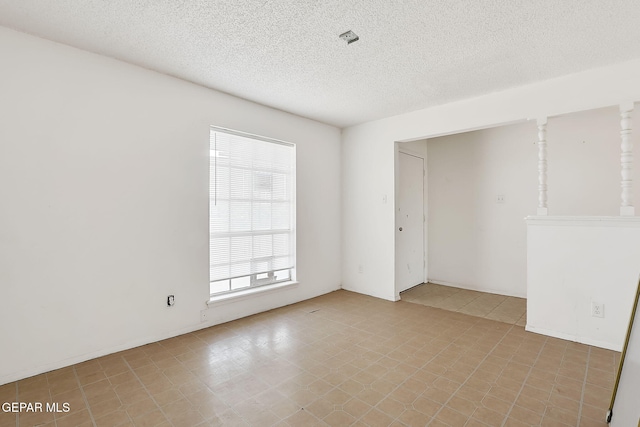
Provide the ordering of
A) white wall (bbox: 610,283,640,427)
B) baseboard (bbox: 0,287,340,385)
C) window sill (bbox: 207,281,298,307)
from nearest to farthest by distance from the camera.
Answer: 1. white wall (bbox: 610,283,640,427)
2. baseboard (bbox: 0,287,340,385)
3. window sill (bbox: 207,281,298,307)

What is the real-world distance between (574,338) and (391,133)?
3.27 metres

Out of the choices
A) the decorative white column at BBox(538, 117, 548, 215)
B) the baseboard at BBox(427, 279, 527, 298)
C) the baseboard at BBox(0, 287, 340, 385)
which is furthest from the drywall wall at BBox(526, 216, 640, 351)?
the baseboard at BBox(0, 287, 340, 385)

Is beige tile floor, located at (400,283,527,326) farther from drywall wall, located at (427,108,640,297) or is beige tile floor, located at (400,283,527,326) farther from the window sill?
the window sill

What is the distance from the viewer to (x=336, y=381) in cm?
229

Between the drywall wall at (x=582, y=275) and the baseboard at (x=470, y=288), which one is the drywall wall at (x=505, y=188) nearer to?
the baseboard at (x=470, y=288)

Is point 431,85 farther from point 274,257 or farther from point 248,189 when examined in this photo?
point 274,257

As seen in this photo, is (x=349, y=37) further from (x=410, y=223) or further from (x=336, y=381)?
(x=410, y=223)

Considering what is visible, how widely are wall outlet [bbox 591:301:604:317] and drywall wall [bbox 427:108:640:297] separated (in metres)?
1.50

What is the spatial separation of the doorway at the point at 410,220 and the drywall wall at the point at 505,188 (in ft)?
0.80

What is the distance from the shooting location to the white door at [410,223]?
4758 mm

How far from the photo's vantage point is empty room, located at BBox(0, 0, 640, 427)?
208 cm

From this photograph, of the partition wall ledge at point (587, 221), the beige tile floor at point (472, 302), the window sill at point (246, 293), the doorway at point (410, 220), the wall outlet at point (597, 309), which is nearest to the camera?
the partition wall ledge at point (587, 221)

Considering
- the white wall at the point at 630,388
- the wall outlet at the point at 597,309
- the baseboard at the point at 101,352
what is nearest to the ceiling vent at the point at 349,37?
the white wall at the point at 630,388

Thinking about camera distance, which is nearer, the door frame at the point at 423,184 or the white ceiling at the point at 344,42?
the white ceiling at the point at 344,42
